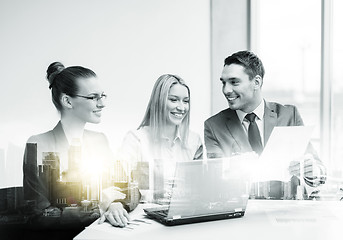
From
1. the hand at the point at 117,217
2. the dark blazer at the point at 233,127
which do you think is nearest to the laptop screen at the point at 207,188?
the hand at the point at 117,217

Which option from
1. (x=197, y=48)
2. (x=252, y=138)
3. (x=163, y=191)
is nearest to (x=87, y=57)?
(x=197, y=48)

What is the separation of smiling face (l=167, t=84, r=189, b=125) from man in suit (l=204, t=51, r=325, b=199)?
17cm

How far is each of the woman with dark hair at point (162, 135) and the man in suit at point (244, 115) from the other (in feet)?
0.56

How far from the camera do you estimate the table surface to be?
1.86 m

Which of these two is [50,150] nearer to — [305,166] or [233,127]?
[233,127]

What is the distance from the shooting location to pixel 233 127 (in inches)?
114

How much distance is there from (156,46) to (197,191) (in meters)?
1.20

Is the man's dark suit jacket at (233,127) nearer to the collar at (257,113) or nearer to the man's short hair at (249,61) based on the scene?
the collar at (257,113)

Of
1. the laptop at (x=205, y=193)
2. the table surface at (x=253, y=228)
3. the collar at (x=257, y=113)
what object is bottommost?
the table surface at (x=253, y=228)

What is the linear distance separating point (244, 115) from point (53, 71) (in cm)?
129

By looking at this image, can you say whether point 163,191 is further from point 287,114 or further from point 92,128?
point 287,114

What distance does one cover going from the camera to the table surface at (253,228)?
6.11 ft

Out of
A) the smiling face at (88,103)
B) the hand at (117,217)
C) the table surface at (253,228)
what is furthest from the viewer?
the smiling face at (88,103)

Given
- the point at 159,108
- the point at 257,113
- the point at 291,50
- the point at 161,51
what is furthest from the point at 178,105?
the point at 291,50
